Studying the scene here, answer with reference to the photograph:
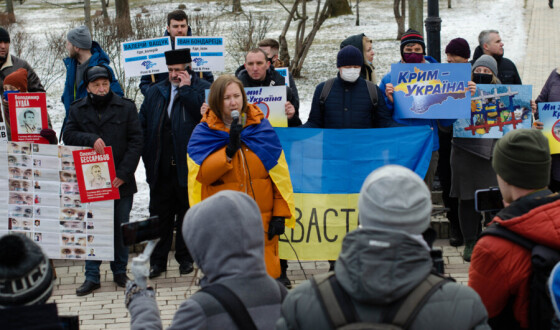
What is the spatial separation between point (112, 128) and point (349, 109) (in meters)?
2.19

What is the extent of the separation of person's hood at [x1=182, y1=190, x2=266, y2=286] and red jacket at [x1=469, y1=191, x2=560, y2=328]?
1043mm

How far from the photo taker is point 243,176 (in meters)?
5.79

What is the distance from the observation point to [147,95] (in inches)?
288

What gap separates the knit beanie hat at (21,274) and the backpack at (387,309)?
103 centimetres

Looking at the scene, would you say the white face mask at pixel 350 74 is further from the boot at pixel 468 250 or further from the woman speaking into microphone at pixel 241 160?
the boot at pixel 468 250

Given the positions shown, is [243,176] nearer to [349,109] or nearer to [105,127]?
[349,109]

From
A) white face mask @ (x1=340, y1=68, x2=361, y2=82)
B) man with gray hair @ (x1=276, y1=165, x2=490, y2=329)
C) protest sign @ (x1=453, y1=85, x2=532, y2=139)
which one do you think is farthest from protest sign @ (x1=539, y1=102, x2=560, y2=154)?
man with gray hair @ (x1=276, y1=165, x2=490, y2=329)

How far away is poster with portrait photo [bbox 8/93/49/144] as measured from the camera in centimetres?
706

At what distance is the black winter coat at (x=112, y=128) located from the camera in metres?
6.87

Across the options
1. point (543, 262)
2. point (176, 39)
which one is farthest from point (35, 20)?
point (543, 262)

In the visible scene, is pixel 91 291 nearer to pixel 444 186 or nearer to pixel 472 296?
pixel 444 186

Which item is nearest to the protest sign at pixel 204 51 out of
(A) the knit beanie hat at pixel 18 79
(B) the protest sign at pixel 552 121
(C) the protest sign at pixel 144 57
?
(C) the protest sign at pixel 144 57

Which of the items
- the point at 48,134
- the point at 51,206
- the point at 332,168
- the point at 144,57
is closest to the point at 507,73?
the point at 332,168

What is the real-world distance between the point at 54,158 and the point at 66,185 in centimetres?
27
